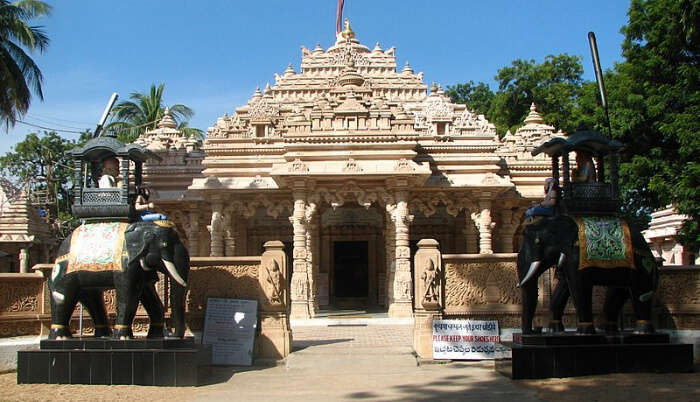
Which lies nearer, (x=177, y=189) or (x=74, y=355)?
(x=74, y=355)

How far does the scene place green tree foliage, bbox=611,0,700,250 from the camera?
17.2 m

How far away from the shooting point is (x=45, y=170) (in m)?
41.6

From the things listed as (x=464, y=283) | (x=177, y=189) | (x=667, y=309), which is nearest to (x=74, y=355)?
(x=464, y=283)

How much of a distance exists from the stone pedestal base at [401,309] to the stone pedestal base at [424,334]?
6.19 meters

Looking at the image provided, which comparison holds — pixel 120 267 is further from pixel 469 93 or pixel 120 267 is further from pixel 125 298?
pixel 469 93

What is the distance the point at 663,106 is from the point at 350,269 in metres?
11.5

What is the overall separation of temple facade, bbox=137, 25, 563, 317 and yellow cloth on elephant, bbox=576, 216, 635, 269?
29.5 feet

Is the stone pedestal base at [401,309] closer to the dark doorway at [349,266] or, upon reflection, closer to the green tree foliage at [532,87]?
the dark doorway at [349,266]

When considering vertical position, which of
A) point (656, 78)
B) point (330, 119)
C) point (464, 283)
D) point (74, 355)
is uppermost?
point (656, 78)

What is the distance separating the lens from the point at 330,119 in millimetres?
19578

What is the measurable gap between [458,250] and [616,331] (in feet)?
49.5

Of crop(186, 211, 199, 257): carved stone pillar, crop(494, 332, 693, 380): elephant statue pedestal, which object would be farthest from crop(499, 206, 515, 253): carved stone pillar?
crop(494, 332, 693, 380): elephant statue pedestal

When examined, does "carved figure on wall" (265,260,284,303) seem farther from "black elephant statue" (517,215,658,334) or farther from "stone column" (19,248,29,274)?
"stone column" (19,248,29,274)

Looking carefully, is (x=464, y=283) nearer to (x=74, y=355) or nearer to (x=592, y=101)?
(x=74, y=355)
